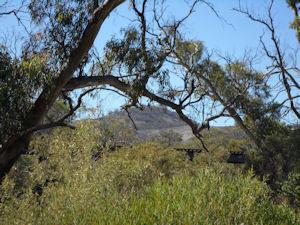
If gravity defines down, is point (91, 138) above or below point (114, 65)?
below

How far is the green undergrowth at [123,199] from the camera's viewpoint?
5266 mm

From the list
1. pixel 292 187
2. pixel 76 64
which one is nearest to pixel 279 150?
pixel 292 187

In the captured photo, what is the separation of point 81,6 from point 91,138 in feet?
15.6

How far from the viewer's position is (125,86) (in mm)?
12625

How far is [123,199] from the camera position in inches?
238

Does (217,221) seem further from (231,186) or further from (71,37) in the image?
(71,37)

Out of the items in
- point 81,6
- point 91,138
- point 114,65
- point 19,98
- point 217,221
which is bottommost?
point 217,221

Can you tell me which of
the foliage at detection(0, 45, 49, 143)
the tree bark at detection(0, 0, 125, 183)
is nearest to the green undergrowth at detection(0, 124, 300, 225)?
the foliage at detection(0, 45, 49, 143)

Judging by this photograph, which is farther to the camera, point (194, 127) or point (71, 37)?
point (194, 127)

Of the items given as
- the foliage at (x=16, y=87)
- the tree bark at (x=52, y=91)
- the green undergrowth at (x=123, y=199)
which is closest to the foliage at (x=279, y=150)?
the tree bark at (x=52, y=91)

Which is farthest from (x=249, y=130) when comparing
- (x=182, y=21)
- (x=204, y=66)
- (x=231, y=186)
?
(x=231, y=186)

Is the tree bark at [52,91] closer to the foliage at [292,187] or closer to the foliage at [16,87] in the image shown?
the foliage at [16,87]

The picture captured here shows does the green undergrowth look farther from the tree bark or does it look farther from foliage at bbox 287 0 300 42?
foliage at bbox 287 0 300 42

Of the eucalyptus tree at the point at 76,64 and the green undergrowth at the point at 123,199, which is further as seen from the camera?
the eucalyptus tree at the point at 76,64
